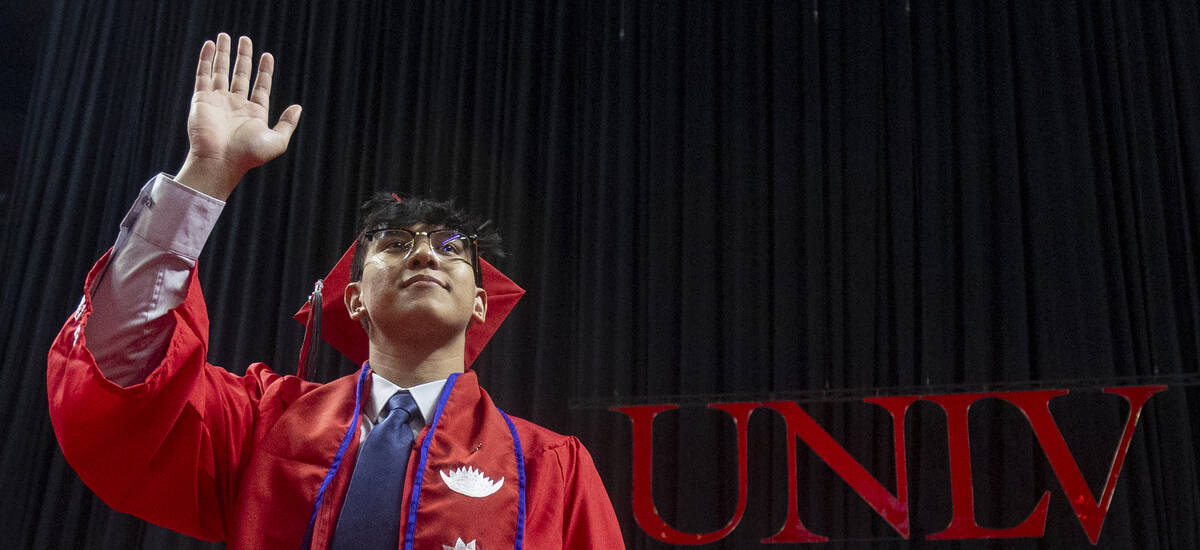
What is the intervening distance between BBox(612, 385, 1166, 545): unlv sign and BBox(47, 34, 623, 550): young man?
134 cm

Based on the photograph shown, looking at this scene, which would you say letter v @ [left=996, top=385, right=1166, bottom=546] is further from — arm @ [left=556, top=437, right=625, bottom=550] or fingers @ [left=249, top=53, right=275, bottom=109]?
fingers @ [left=249, top=53, right=275, bottom=109]

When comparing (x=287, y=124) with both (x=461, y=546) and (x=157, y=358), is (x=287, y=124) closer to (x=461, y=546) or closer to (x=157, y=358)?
(x=157, y=358)

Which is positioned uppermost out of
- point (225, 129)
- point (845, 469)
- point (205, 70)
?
point (205, 70)

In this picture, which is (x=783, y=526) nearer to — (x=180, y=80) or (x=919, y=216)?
(x=919, y=216)

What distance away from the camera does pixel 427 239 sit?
1.61m

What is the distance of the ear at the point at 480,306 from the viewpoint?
175 centimetres

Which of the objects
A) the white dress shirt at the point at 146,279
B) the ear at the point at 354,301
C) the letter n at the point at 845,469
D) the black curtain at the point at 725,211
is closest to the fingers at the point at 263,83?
the white dress shirt at the point at 146,279

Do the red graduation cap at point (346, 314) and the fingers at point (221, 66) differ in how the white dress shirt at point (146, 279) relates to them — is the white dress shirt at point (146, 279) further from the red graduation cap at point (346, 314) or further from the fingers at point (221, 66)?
the red graduation cap at point (346, 314)

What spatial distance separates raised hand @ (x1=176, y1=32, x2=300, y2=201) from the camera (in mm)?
1273

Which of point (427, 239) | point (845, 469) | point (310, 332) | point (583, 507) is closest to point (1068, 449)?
point (845, 469)

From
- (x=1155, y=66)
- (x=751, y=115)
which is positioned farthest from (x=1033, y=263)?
(x=751, y=115)

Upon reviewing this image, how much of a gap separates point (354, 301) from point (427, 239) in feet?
0.59

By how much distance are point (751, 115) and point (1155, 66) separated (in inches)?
47.5

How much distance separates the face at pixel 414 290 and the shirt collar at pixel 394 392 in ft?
0.27
